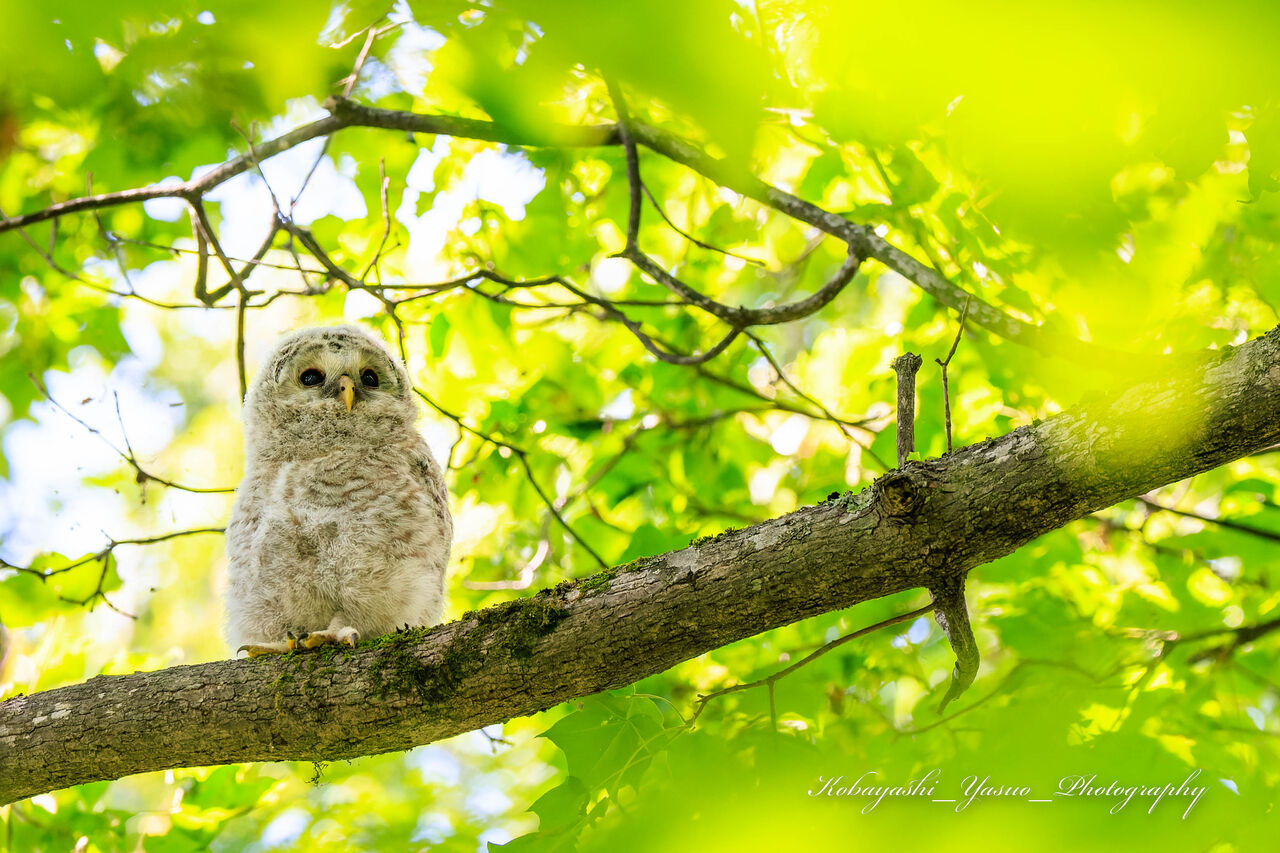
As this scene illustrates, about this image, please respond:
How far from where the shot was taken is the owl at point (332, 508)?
9.73 feet

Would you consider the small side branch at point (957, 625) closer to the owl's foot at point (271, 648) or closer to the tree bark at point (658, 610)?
the tree bark at point (658, 610)

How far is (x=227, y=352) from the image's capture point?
8.84 meters

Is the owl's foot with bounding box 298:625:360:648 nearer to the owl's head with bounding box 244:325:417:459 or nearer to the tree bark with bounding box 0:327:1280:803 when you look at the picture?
the tree bark with bounding box 0:327:1280:803

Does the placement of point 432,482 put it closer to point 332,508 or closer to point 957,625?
point 332,508

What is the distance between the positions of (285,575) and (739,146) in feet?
8.79

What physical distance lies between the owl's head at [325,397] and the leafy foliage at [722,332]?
26 centimetres

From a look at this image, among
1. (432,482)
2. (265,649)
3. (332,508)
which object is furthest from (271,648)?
(432,482)

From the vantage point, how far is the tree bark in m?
1.78

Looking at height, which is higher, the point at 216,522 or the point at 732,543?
the point at 216,522

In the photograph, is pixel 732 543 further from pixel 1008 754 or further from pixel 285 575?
pixel 285 575

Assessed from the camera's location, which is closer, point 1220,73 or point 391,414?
point 1220,73

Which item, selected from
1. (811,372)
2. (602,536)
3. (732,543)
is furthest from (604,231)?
(732,543)

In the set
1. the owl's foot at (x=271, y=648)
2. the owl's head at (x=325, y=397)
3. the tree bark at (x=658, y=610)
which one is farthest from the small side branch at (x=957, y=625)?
the owl's head at (x=325, y=397)

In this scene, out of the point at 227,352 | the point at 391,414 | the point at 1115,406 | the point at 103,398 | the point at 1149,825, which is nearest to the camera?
the point at 1149,825
